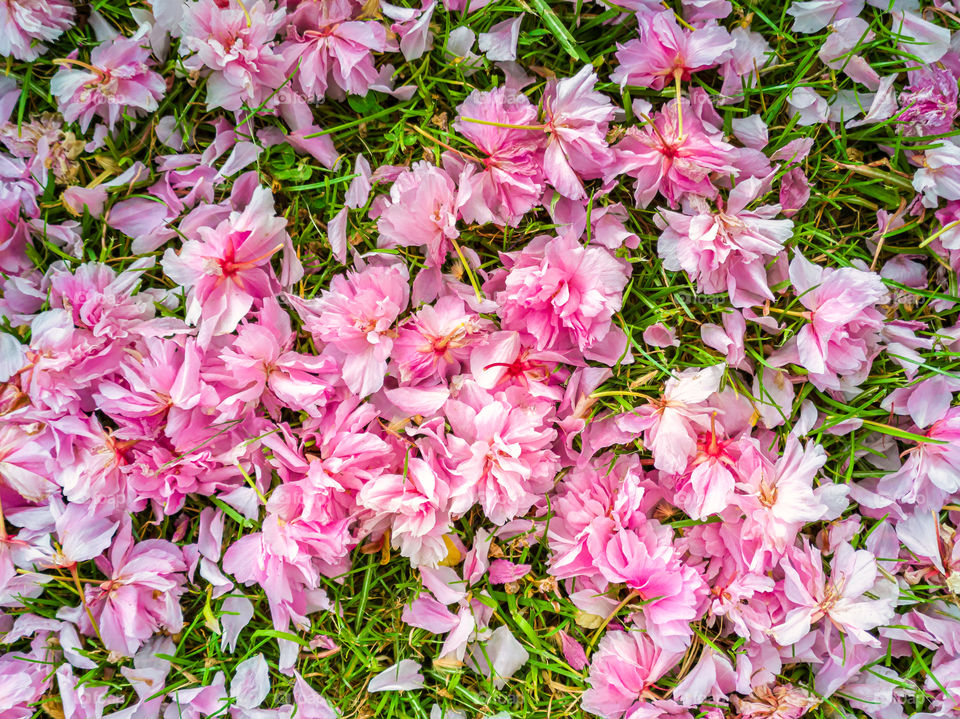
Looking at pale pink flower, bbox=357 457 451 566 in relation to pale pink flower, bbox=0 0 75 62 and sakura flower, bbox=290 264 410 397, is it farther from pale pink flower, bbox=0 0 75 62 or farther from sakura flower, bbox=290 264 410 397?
pale pink flower, bbox=0 0 75 62

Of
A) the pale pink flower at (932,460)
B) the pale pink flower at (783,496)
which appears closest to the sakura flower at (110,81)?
the pale pink flower at (783,496)

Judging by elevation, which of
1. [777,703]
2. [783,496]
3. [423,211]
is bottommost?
[777,703]

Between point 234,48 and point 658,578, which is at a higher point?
point 234,48

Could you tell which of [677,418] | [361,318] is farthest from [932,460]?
[361,318]

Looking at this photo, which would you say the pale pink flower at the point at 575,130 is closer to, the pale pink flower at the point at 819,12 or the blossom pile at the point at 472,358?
the blossom pile at the point at 472,358

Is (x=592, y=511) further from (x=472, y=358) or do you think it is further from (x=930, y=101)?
(x=930, y=101)

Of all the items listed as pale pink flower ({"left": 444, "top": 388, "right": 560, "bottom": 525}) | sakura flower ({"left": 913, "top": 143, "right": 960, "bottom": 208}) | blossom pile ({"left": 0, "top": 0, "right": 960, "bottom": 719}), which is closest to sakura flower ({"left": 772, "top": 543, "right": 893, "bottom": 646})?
blossom pile ({"left": 0, "top": 0, "right": 960, "bottom": 719})
